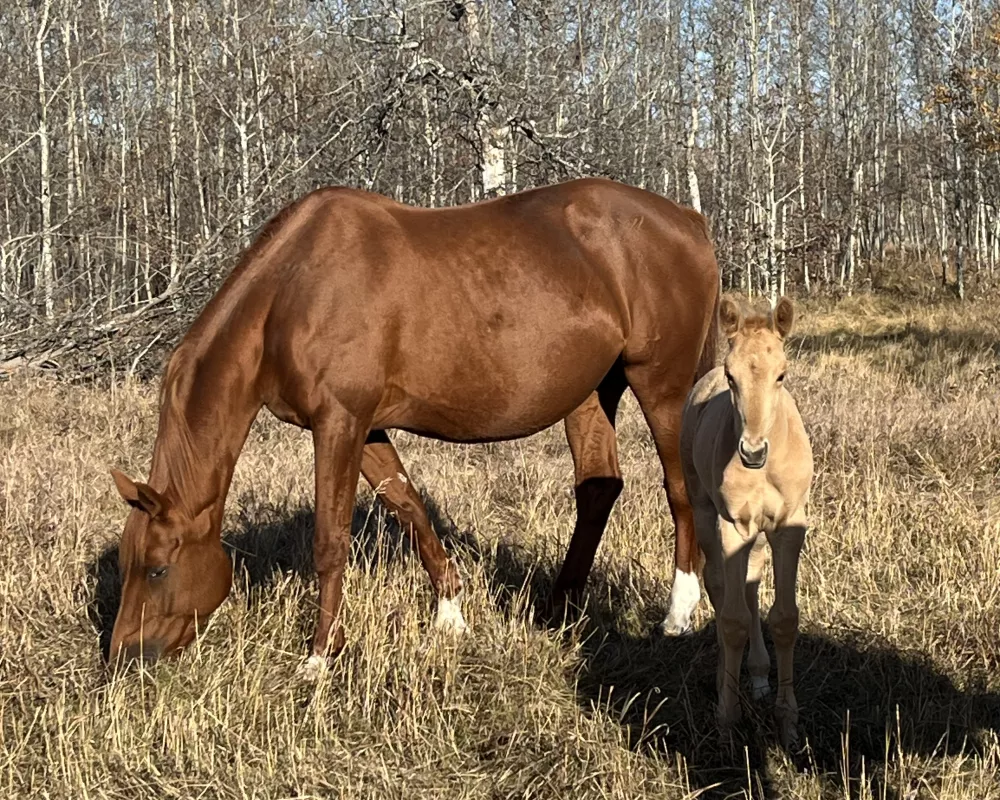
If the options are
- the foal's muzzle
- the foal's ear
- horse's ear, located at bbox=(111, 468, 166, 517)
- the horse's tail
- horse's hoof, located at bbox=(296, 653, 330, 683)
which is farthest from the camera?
the horse's tail

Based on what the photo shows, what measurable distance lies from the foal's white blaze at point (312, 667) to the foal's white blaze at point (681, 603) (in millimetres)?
1378

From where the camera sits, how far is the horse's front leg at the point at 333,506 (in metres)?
3.73

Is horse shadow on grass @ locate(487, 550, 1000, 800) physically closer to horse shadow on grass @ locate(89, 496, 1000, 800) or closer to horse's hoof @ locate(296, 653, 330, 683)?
horse shadow on grass @ locate(89, 496, 1000, 800)

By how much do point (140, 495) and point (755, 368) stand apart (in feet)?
6.92

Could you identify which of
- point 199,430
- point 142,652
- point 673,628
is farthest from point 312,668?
point 673,628

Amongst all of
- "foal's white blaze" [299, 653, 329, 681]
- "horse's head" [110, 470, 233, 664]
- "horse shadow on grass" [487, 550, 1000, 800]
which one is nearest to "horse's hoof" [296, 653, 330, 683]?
"foal's white blaze" [299, 653, 329, 681]

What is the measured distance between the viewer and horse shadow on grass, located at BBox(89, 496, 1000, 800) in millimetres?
2947

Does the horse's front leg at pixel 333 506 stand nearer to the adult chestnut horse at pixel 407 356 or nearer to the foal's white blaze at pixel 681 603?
the adult chestnut horse at pixel 407 356

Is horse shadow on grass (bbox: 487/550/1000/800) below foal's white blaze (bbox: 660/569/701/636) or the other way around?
the other way around

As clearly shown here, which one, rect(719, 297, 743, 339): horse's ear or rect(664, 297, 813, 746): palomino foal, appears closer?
rect(719, 297, 743, 339): horse's ear

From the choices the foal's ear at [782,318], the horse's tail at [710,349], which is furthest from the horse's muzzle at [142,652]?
the horse's tail at [710,349]

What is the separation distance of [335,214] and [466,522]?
7.24 ft

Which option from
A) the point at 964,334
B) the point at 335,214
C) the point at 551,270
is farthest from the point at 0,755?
the point at 964,334

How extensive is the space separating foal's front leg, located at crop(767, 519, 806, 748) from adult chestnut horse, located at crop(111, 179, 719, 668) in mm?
1174
